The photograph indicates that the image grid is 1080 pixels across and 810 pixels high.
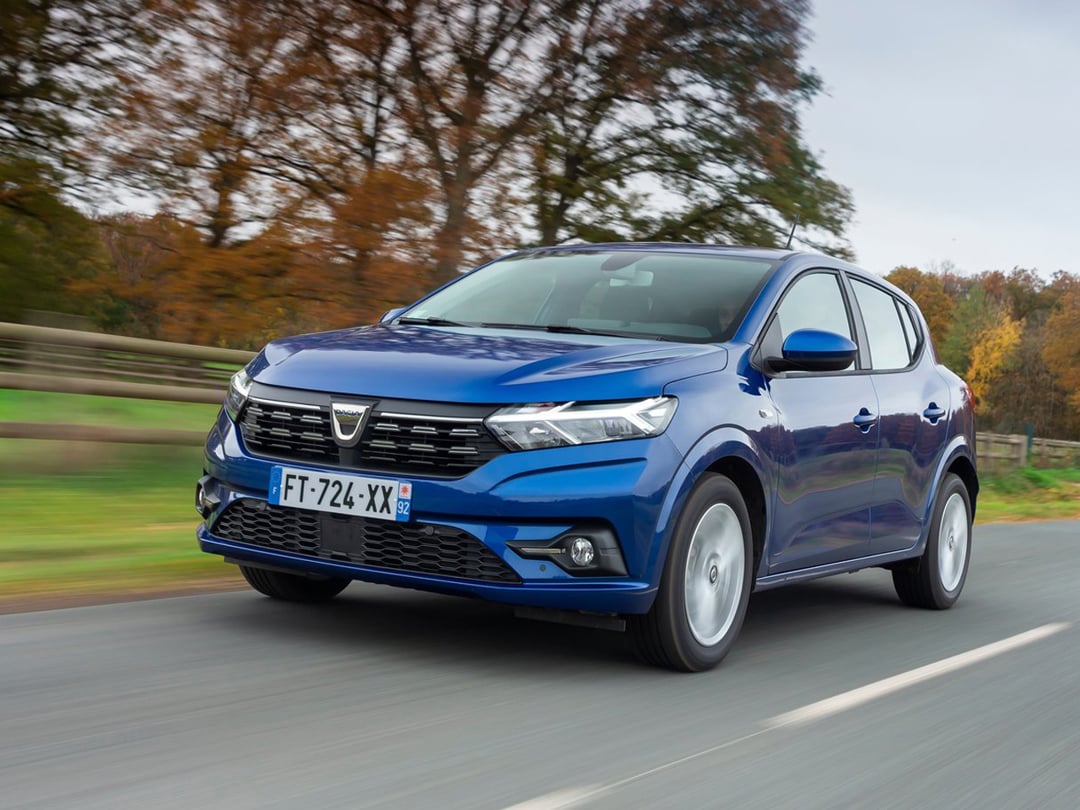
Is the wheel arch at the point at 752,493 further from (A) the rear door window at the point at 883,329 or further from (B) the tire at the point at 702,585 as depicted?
(A) the rear door window at the point at 883,329

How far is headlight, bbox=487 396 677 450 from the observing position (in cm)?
481

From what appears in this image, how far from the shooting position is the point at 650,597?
495 centimetres

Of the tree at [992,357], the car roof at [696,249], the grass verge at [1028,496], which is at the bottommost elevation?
the grass verge at [1028,496]

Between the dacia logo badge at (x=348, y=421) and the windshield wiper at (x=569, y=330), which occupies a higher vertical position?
the windshield wiper at (x=569, y=330)

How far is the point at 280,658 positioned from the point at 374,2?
35.1 ft

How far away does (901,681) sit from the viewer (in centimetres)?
549

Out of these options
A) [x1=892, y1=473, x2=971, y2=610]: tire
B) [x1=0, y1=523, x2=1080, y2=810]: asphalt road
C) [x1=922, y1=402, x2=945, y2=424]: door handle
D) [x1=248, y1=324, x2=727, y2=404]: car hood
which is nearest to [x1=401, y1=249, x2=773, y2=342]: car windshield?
[x1=248, y1=324, x2=727, y2=404]: car hood

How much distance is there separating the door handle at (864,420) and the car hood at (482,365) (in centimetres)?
110

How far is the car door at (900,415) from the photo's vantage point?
671cm

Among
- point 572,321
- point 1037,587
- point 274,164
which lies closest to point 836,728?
point 572,321

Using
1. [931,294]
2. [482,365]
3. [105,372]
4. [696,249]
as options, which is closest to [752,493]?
[482,365]

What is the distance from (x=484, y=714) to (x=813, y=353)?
216cm

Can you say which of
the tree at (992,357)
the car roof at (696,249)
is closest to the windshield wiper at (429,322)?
the car roof at (696,249)

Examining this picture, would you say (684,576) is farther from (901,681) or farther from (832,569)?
(832,569)
